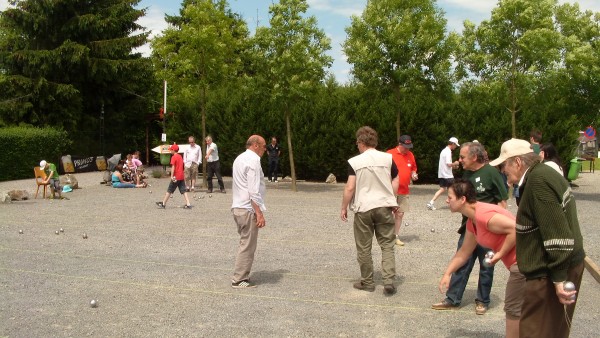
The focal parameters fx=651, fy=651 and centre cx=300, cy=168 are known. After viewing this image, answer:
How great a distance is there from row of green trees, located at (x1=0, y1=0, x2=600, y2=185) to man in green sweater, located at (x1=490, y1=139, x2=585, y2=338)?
16.6 metres

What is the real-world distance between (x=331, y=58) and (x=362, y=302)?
15.0m

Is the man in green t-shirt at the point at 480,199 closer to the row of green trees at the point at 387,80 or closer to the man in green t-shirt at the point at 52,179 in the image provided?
the row of green trees at the point at 387,80

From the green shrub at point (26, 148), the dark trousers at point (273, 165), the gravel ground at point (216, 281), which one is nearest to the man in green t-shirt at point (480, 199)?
the gravel ground at point (216, 281)

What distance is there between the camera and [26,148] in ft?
96.3

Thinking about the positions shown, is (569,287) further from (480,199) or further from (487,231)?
(480,199)

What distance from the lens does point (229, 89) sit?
29.8 metres

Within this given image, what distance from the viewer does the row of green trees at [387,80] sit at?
2012 cm

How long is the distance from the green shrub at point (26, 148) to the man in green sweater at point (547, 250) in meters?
27.8

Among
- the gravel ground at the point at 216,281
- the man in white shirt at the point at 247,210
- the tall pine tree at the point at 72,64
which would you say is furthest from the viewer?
the tall pine tree at the point at 72,64

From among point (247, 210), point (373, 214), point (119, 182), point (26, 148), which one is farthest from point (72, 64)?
point (373, 214)

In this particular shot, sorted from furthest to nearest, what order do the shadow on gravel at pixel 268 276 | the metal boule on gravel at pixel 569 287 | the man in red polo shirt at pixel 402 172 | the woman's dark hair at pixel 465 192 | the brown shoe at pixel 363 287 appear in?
the man in red polo shirt at pixel 402 172, the shadow on gravel at pixel 268 276, the brown shoe at pixel 363 287, the woman's dark hair at pixel 465 192, the metal boule on gravel at pixel 569 287

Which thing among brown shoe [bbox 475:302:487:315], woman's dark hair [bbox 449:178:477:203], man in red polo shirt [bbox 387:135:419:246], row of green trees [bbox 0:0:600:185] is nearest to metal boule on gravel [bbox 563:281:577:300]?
woman's dark hair [bbox 449:178:477:203]

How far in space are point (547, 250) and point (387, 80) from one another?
18.7 m

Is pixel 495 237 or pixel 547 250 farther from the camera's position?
pixel 495 237
